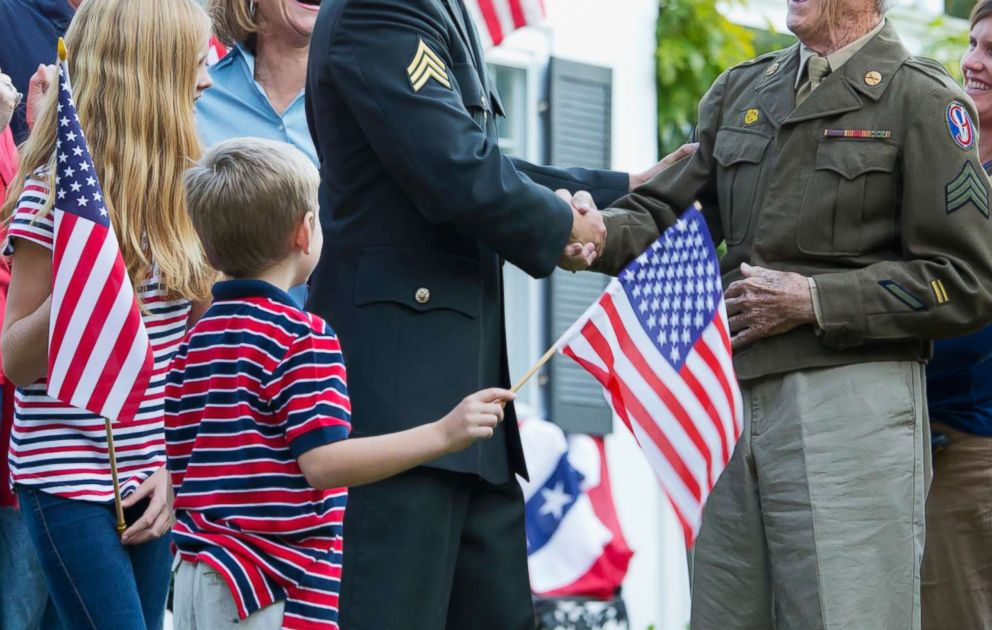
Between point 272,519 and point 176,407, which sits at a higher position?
point 176,407

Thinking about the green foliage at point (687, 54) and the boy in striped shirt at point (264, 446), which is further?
the green foliage at point (687, 54)

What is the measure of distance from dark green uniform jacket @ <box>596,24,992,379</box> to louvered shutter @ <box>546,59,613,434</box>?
6.30 m

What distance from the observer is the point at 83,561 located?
4098 mm

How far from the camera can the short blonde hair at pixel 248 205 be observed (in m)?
3.54

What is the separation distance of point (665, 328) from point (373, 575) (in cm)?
90

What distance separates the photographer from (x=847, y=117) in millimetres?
4559

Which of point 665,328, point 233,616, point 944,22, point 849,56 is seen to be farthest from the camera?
point 944,22

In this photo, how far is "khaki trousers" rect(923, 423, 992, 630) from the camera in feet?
17.9

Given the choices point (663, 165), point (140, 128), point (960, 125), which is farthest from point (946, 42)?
point (140, 128)

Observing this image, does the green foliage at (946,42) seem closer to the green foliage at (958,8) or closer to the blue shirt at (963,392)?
the green foliage at (958,8)

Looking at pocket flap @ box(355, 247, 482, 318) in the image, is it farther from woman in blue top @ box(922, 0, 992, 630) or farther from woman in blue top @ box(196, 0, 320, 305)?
woman in blue top @ box(922, 0, 992, 630)

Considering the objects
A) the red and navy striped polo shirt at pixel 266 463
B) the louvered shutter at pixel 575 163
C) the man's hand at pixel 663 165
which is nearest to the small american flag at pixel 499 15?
the man's hand at pixel 663 165

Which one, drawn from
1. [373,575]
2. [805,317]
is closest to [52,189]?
[373,575]

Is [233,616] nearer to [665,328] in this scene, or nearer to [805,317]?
[665,328]
